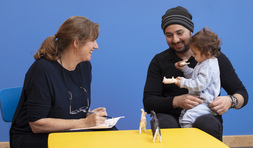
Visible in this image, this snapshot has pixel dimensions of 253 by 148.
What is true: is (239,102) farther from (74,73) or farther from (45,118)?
(45,118)

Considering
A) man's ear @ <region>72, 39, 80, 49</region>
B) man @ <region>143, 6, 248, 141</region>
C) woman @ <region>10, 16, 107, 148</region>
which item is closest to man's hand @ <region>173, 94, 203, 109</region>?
man @ <region>143, 6, 248, 141</region>

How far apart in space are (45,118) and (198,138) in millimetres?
1029

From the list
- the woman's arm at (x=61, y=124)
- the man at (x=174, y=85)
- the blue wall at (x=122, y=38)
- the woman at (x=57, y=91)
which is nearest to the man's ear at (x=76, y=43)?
the woman at (x=57, y=91)

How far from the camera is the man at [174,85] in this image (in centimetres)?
230

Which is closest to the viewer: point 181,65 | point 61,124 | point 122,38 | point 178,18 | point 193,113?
point 61,124

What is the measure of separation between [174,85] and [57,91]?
947 millimetres

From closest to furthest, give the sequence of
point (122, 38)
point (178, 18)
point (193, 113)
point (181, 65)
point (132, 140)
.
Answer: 1. point (132, 140)
2. point (193, 113)
3. point (181, 65)
4. point (178, 18)
5. point (122, 38)

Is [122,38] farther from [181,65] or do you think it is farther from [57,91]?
[57,91]

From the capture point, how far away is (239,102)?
92.4 inches

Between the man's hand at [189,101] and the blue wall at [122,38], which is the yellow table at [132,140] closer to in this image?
the man's hand at [189,101]

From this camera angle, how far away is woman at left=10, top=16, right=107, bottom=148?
2090mm

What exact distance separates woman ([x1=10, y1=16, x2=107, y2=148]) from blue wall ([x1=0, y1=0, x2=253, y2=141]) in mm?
1305

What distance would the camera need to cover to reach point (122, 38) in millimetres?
3717

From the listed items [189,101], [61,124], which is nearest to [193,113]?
[189,101]
